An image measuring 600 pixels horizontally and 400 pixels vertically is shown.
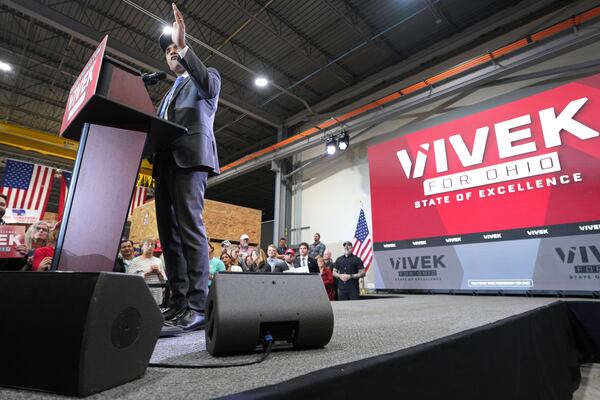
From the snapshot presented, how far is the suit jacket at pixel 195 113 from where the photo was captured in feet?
4.40

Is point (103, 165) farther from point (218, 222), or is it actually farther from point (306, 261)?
point (218, 222)

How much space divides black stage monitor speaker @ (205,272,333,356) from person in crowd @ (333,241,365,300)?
4.37m

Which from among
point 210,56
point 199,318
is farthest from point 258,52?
point 199,318

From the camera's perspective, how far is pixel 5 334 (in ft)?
1.99

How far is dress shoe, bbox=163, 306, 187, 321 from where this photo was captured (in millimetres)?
1374

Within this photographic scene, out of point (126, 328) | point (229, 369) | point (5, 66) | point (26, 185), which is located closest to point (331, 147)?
point (229, 369)

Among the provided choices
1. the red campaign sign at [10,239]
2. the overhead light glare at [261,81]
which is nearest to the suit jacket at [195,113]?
the red campaign sign at [10,239]

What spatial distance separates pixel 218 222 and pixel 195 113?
6.63 metres

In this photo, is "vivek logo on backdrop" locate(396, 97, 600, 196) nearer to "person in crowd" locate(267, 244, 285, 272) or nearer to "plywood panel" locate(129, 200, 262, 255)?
"person in crowd" locate(267, 244, 285, 272)

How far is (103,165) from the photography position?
110cm

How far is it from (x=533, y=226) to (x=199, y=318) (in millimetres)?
4236

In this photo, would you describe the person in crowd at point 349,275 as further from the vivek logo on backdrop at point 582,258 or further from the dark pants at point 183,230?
the dark pants at point 183,230

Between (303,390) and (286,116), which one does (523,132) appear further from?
(286,116)

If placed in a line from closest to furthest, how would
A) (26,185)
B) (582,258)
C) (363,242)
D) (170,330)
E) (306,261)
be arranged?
(170,330), (582,258), (306,261), (363,242), (26,185)
